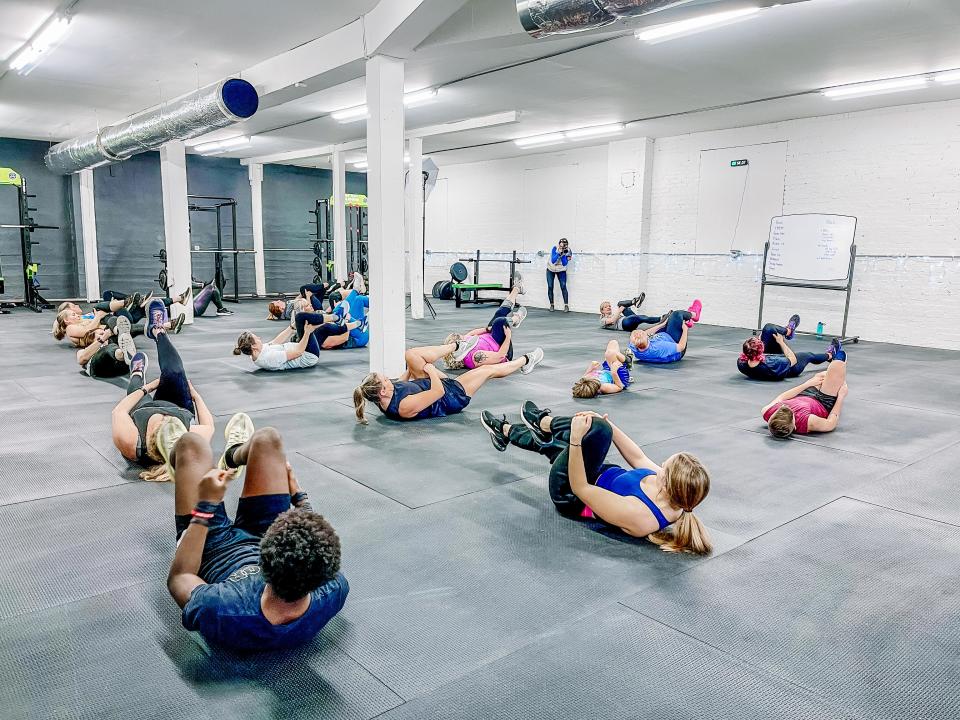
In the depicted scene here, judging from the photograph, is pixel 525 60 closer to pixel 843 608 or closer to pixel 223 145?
pixel 843 608

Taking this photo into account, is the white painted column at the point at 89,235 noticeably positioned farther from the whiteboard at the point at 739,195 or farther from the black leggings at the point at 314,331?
the whiteboard at the point at 739,195

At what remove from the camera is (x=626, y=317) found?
9203 mm

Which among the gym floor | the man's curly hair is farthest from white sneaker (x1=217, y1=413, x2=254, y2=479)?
the man's curly hair

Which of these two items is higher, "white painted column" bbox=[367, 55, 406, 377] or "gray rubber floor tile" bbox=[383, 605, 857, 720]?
"white painted column" bbox=[367, 55, 406, 377]

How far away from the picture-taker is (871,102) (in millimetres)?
9148

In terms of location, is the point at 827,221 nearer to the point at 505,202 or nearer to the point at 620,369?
the point at 620,369

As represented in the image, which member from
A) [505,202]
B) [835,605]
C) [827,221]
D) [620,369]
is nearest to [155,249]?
[505,202]

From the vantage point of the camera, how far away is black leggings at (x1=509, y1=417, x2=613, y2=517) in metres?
3.04

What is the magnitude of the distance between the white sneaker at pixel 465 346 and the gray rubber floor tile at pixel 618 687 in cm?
461

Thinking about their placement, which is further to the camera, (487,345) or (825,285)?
(825,285)

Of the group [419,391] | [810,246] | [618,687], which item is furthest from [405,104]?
[618,687]

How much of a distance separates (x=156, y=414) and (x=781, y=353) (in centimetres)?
616

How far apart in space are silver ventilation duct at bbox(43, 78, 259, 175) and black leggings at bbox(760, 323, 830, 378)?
19.5 ft

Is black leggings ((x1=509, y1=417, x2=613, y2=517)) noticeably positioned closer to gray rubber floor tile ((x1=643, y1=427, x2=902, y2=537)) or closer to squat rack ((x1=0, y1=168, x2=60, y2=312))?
gray rubber floor tile ((x1=643, y1=427, x2=902, y2=537))
